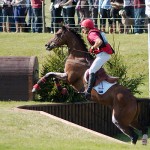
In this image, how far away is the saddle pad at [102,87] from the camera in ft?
65.2

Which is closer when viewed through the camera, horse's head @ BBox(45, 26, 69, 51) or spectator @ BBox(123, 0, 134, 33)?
horse's head @ BBox(45, 26, 69, 51)

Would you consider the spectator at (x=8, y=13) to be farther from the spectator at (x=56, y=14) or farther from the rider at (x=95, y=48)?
the rider at (x=95, y=48)

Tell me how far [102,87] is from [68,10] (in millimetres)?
11272

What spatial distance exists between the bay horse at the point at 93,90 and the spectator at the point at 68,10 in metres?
9.53

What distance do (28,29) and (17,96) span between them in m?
11.1

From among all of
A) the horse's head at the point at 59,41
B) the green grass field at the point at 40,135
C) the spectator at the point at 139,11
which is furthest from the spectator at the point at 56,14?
the horse's head at the point at 59,41

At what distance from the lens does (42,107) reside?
827 inches

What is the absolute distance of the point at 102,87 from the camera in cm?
1994

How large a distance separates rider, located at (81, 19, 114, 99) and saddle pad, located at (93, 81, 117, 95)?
0.52 feet

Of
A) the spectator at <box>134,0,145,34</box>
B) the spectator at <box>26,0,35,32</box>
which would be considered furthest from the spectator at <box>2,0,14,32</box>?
the spectator at <box>134,0,145,34</box>

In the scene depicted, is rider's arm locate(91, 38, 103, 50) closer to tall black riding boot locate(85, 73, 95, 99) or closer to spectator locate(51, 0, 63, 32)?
tall black riding boot locate(85, 73, 95, 99)

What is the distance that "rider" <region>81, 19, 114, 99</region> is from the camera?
1980 centimetres

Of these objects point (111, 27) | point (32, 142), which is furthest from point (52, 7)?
point (32, 142)

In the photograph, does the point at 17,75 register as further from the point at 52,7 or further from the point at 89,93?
the point at 52,7
